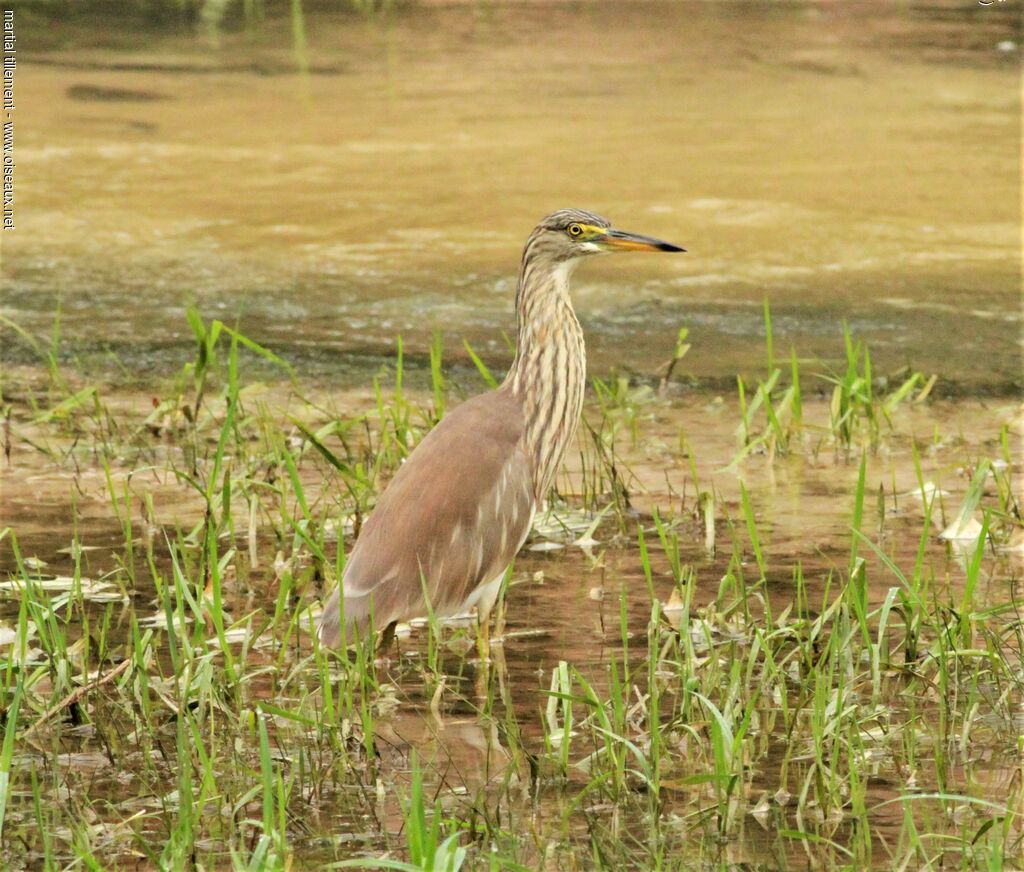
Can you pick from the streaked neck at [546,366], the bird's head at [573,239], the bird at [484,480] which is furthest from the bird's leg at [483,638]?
the bird's head at [573,239]

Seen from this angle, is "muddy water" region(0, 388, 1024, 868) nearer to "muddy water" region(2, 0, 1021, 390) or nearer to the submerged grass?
the submerged grass

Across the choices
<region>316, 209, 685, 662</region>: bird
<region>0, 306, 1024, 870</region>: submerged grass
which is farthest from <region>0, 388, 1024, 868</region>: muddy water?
<region>316, 209, 685, 662</region>: bird

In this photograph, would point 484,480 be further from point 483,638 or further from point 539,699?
point 539,699

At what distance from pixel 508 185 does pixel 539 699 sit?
6.68 metres

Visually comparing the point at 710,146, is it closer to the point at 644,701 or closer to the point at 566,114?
the point at 566,114

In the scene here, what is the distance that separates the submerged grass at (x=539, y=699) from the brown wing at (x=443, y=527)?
148 mm

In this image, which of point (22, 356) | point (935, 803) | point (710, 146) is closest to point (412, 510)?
point (935, 803)

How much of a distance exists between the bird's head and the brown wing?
0.65 metres

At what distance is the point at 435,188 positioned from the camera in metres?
10.7

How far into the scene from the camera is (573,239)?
5.40 metres

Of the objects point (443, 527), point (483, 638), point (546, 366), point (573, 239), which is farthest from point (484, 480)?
point (573, 239)

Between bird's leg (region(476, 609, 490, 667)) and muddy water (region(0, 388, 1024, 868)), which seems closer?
muddy water (region(0, 388, 1024, 868))

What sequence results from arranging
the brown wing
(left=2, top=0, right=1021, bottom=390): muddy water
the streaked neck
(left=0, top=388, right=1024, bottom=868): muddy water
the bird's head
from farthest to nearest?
1. (left=2, top=0, right=1021, bottom=390): muddy water
2. the bird's head
3. the streaked neck
4. the brown wing
5. (left=0, top=388, right=1024, bottom=868): muddy water

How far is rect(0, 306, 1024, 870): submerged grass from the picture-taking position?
11.4 feet
